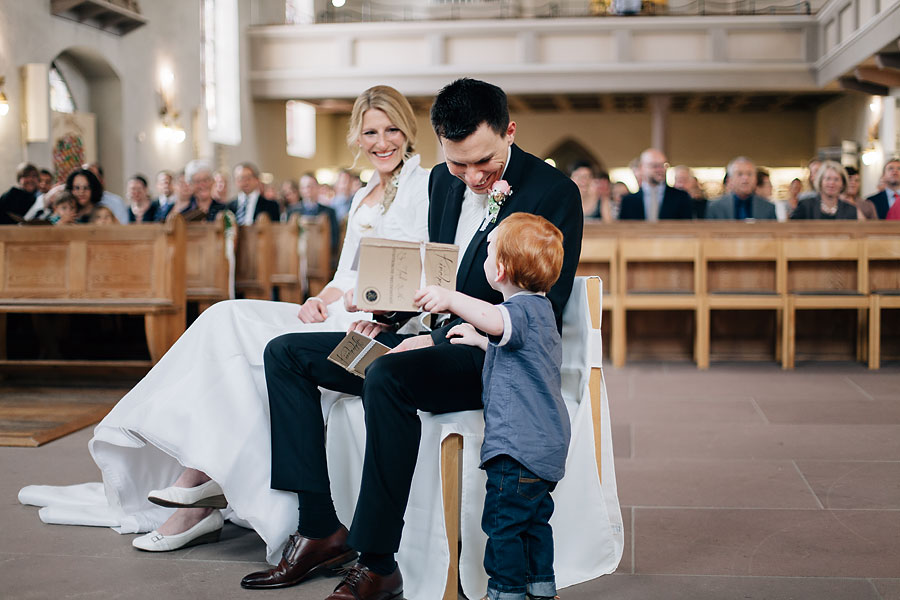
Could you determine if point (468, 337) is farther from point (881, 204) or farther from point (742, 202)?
point (881, 204)

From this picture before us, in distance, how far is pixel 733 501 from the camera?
122 inches

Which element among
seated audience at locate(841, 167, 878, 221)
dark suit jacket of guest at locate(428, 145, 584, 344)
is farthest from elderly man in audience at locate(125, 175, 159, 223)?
dark suit jacket of guest at locate(428, 145, 584, 344)

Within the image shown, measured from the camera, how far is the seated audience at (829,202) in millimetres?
6609

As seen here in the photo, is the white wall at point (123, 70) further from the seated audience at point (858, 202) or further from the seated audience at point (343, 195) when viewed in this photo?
the seated audience at point (858, 202)

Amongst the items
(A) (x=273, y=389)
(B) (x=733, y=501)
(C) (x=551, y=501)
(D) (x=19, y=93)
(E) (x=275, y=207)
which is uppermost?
(D) (x=19, y=93)

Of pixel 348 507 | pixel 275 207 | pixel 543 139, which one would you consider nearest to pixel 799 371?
pixel 348 507

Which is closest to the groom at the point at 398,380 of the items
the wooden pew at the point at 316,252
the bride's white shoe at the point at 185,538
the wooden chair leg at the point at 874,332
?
the bride's white shoe at the point at 185,538

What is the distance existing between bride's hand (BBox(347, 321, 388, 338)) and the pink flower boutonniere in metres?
0.46

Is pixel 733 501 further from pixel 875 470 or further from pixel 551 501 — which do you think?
pixel 551 501

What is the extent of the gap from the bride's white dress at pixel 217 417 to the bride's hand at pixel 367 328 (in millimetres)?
190

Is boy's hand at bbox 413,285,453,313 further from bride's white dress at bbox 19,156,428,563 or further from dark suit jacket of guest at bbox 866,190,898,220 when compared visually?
dark suit jacket of guest at bbox 866,190,898,220

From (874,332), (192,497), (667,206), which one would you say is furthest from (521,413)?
(667,206)

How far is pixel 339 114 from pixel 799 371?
52.7 ft

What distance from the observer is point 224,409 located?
101 inches
